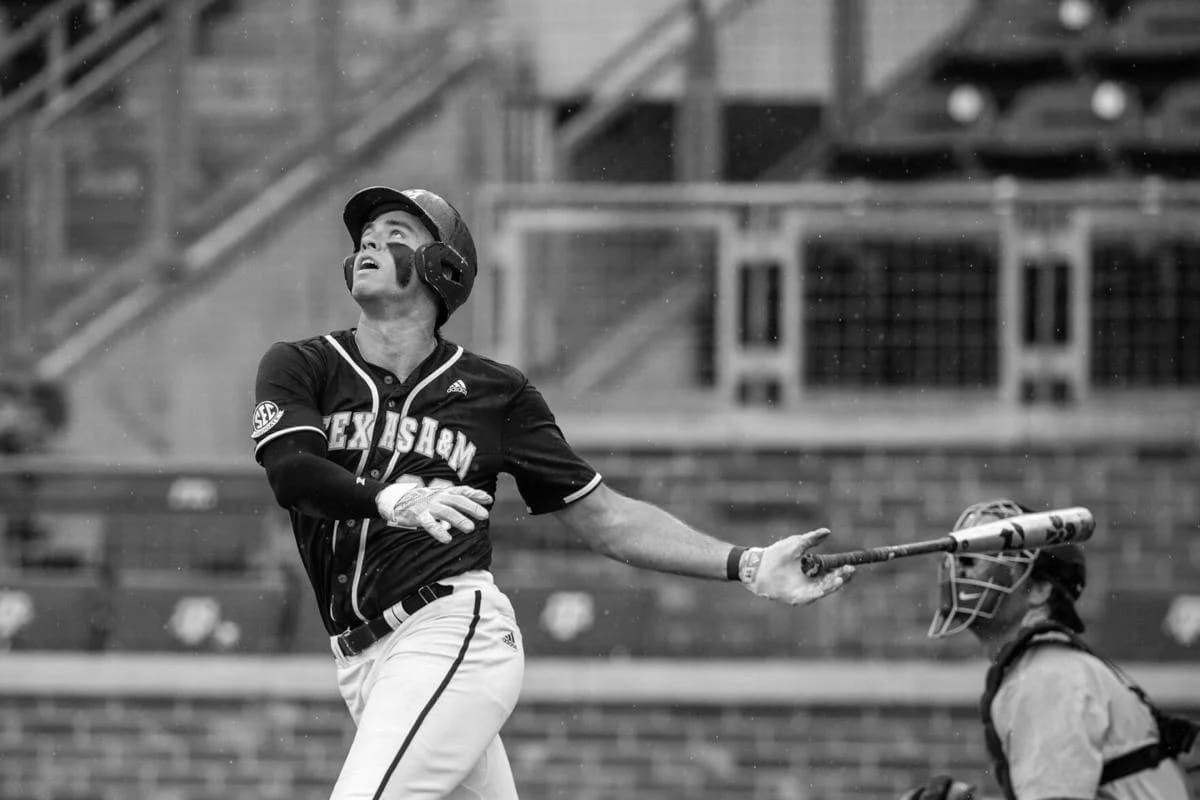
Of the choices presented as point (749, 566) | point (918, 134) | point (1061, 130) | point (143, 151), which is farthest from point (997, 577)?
point (143, 151)

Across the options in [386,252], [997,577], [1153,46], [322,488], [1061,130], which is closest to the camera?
[322,488]

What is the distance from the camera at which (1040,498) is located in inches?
374

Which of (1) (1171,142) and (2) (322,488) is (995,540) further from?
(1) (1171,142)

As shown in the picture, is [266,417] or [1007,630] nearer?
[266,417]

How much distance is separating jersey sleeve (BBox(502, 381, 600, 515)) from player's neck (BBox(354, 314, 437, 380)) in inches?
10.2

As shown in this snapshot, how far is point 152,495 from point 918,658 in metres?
3.64

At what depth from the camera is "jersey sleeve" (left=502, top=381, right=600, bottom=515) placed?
484 centimetres

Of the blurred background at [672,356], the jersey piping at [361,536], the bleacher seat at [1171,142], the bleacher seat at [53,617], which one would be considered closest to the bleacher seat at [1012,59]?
the blurred background at [672,356]

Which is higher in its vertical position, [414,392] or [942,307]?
[942,307]

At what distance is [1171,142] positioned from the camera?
36.4 feet

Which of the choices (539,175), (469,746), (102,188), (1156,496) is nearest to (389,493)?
(469,746)

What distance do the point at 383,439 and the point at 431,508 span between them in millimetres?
490

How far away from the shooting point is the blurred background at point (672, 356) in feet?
29.7

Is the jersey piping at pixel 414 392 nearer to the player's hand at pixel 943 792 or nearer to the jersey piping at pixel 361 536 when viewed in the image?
the jersey piping at pixel 361 536
